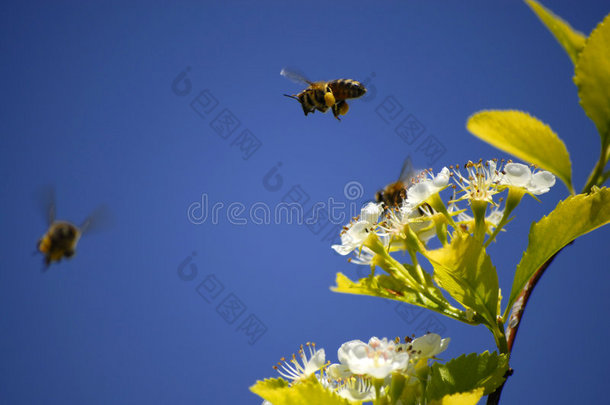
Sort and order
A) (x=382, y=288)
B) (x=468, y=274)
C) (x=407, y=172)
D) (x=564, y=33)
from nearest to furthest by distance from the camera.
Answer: (x=468, y=274)
(x=564, y=33)
(x=382, y=288)
(x=407, y=172)

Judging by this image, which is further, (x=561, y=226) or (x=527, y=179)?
(x=527, y=179)

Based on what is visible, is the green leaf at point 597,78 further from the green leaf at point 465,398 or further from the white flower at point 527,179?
the green leaf at point 465,398

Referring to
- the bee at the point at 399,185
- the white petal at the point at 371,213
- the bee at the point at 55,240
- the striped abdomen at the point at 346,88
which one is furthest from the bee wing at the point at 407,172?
the bee at the point at 55,240

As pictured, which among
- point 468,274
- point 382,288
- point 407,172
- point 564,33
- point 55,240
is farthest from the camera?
point 407,172

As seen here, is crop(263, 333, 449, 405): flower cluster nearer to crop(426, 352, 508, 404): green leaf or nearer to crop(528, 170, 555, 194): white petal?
crop(426, 352, 508, 404): green leaf

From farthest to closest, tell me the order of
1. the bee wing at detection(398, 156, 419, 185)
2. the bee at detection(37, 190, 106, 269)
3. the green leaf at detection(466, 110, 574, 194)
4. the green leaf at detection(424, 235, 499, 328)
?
the bee wing at detection(398, 156, 419, 185) < the bee at detection(37, 190, 106, 269) < the green leaf at detection(466, 110, 574, 194) < the green leaf at detection(424, 235, 499, 328)

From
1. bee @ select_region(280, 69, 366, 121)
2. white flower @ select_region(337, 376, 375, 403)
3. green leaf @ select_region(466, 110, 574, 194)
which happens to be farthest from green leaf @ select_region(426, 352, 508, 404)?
bee @ select_region(280, 69, 366, 121)

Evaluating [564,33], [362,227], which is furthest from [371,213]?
[564,33]

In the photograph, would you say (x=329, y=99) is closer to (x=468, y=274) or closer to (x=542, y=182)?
(x=542, y=182)
